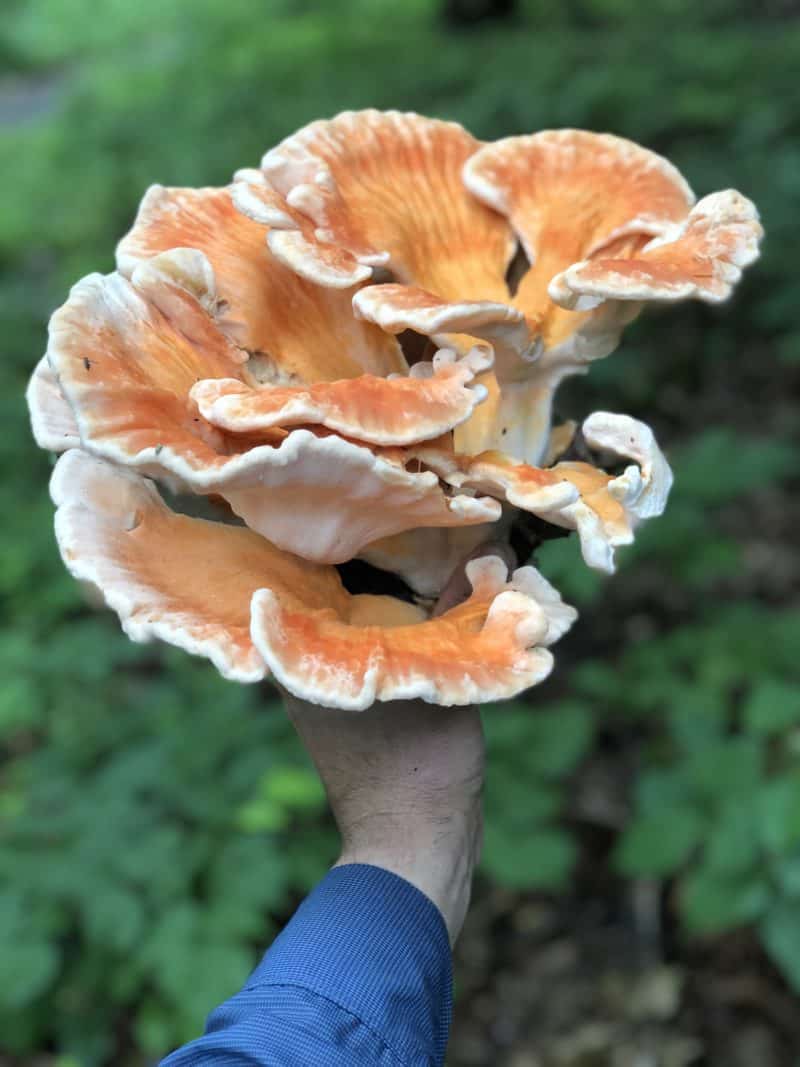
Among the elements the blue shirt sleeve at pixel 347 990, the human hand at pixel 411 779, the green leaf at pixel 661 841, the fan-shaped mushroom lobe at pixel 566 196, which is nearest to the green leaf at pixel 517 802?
the green leaf at pixel 661 841

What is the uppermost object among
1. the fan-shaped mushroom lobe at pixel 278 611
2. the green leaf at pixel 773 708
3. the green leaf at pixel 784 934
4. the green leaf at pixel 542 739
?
the fan-shaped mushroom lobe at pixel 278 611

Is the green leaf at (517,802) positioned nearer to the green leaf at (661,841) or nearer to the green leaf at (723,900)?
the green leaf at (661,841)

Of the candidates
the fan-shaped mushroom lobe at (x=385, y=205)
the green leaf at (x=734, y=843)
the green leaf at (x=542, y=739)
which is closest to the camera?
the fan-shaped mushroom lobe at (x=385, y=205)

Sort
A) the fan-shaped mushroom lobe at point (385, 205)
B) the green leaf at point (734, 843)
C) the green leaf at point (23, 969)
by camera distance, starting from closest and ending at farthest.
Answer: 1. the fan-shaped mushroom lobe at point (385, 205)
2. the green leaf at point (23, 969)
3. the green leaf at point (734, 843)

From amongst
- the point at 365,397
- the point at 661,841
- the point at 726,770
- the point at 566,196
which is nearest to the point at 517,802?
the point at 661,841

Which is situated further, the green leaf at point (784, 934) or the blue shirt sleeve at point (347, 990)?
the green leaf at point (784, 934)

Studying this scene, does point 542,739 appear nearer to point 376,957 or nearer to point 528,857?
point 528,857

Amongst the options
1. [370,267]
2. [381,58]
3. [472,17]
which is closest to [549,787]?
[370,267]

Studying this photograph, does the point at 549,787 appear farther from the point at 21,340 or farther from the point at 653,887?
the point at 21,340
